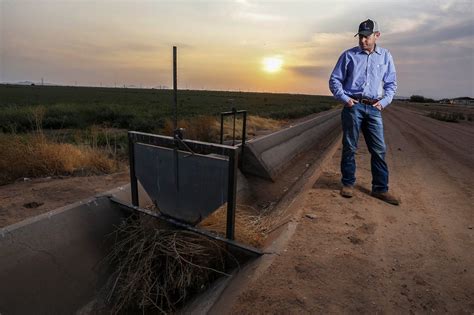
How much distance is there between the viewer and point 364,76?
14.7 feet

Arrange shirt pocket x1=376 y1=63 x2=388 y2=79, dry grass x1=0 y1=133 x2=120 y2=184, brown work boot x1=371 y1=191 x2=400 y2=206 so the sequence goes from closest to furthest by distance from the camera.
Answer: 1. shirt pocket x1=376 y1=63 x2=388 y2=79
2. brown work boot x1=371 y1=191 x2=400 y2=206
3. dry grass x1=0 y1=133 x2=120 y2=184

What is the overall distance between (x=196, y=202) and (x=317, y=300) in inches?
72.0

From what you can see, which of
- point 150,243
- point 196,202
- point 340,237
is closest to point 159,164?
point 196,202

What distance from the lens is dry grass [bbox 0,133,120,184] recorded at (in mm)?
6520

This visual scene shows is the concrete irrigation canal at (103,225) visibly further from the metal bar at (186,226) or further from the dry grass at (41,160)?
the dry grass at (41,160)

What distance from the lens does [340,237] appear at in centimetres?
367

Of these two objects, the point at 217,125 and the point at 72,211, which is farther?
the point at 217,125

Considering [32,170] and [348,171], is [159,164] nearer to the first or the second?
[348,171]

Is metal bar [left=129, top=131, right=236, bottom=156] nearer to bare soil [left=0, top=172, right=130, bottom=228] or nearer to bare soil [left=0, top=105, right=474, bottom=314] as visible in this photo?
bare soil [left=0, top=105, right=474, bottom=314]

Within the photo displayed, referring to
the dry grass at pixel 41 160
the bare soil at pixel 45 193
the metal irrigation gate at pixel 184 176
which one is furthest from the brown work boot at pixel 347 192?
the dry grass at pixel 41 160

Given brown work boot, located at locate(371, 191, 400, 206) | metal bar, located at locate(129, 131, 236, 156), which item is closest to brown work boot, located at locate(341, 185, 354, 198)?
brown work boot, located at locate(371, 191, 400, 206)

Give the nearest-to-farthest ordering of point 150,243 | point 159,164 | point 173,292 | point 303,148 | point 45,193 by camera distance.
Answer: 1. point 173,292
2. point 150,243
3. point 159,164
4. point 45,193
5. point 303,148

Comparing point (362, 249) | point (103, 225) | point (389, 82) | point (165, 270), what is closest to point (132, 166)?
point (103, 225)

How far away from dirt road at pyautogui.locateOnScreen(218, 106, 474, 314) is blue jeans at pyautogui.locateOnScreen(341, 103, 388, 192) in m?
0.36
